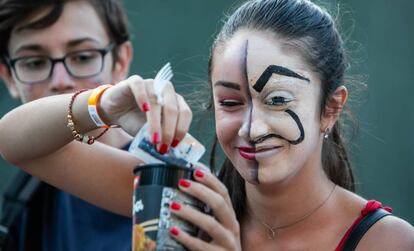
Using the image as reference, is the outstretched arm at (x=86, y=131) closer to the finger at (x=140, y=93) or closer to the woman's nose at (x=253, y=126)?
the finger at (x=140, y=93)

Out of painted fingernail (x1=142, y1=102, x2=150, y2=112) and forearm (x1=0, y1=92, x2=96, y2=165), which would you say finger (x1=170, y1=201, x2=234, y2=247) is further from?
forearm (x1=0, y1=92, x2=96, y2=165)

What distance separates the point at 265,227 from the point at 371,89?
8.20ft

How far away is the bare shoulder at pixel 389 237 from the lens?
240cm

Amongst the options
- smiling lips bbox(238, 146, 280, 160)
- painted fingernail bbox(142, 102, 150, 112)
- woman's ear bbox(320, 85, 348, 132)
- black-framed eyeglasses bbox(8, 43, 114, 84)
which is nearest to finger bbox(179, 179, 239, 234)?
painted fingernail bbox(142, 102, 150, 112)

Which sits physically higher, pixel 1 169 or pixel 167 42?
pixel 167 42

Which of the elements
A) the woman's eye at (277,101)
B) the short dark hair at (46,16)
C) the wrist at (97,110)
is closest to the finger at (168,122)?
the wrist at (97,110)

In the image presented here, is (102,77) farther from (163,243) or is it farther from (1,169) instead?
(1,169)

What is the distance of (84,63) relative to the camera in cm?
336

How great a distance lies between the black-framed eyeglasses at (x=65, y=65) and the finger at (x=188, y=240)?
4.95ft

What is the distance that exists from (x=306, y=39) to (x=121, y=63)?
4.10ft

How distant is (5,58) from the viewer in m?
3.49

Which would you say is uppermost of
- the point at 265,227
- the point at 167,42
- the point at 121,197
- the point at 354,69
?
the point at 167,42

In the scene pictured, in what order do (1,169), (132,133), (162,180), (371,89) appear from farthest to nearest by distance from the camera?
(1,169) → (371,89) → (132,133) → (162,180)

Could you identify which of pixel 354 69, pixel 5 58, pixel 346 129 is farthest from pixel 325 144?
pixel 5 58
